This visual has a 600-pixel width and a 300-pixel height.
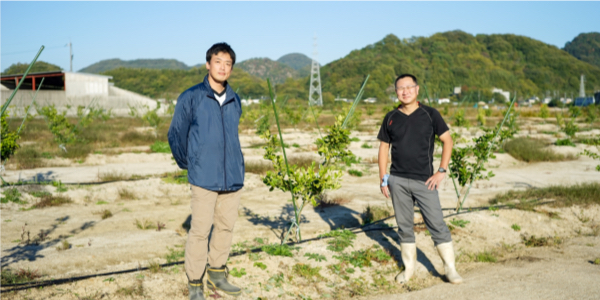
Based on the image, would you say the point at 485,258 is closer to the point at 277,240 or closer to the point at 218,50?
the point at 277,240

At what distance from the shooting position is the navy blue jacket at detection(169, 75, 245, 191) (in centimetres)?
304

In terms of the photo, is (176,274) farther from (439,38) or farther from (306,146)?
(439,38)

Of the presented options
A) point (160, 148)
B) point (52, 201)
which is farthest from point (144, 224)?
point (160, 148)

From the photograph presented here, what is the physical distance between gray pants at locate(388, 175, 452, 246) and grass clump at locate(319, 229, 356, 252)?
920 millimetres

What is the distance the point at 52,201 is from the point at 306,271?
5526mm

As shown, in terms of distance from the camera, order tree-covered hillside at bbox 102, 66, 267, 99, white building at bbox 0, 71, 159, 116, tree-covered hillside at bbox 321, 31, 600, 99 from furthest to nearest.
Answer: tree-covered hillside at bbox 321, 31, 600, 99, tree-covered hillside at bbox 102, 66, 267, 99, white building at bbox 0, 71, 159, 116

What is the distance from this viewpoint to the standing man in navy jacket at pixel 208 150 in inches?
120

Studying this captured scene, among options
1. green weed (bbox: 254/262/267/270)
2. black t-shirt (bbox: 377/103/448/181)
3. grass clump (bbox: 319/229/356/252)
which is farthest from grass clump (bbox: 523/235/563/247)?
green weed (bbox: 254/262/267/270)

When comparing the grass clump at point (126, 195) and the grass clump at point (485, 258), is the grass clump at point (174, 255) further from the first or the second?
the grass clump at point (126, 195)

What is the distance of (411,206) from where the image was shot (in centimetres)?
377

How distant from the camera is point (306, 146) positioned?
16.7 metres

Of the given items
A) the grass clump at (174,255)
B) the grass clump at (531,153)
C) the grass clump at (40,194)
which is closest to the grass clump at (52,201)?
the grass clump at (40,194)

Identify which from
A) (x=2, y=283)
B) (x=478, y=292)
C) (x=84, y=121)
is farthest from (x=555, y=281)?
(x=84, y=121)

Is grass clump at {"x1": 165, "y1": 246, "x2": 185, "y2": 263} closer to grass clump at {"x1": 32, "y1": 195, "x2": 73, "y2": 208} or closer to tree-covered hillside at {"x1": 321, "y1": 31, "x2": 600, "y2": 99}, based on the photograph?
grass clump at {"x1": 32, "y1": 195, "x2": 73, "y2": 208}
